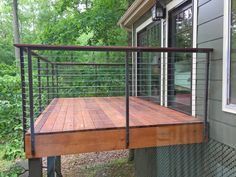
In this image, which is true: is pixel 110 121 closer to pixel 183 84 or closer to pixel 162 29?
pixel 183 84

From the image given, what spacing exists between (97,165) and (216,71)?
14.1ft

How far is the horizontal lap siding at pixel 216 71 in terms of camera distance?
8.68 feet

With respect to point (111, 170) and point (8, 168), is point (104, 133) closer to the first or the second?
point (111, 170)

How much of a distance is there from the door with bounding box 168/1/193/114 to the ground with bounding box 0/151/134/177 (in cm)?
232

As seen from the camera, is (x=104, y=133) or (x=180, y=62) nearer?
(x=104, y=133)

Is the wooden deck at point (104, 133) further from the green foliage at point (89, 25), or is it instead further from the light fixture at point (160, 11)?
the green foliage at point (89, 25)

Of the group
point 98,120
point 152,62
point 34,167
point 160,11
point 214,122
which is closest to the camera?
point 34,167

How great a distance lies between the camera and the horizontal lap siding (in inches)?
104

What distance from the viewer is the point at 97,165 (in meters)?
6.25

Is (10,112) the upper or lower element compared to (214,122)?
lower

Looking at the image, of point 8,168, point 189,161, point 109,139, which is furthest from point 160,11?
point 8,168

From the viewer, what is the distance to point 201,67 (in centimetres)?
319

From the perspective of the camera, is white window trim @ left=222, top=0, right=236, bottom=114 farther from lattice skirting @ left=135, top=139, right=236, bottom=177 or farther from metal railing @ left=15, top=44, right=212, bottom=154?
lattice skirting @ left=135, top=139, right=236, bottom=177

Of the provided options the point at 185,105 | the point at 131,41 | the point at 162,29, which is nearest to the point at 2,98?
the point at 131,41
